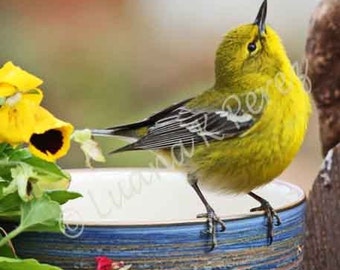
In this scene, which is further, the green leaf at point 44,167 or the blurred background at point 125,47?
the blurred background at point 125,47

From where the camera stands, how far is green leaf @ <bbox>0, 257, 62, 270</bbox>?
1.10 metres

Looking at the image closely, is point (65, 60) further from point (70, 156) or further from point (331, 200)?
point (331, 200)

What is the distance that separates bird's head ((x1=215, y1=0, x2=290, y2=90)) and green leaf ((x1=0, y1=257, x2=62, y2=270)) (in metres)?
0.63

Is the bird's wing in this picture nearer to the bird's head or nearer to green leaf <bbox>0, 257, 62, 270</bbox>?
the bird's head

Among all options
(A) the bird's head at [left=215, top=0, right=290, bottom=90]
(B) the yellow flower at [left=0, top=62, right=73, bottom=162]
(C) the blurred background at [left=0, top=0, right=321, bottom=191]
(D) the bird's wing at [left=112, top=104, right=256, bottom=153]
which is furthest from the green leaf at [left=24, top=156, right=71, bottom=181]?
(C) the blurred background at [left=0, top=0, right=321, bottom=191]

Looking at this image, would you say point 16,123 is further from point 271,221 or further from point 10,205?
point 271,221

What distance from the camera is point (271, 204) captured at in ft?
4.53

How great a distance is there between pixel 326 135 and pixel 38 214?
2.00ft

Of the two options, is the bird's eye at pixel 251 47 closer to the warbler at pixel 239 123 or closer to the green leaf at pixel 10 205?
the warbler at pixel 239 123

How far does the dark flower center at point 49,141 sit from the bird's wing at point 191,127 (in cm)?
39

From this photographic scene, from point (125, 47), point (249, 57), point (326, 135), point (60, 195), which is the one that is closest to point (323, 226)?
point (326, 135)

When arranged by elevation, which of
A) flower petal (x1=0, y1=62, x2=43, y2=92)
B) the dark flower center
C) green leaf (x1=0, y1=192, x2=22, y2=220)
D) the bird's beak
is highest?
flower petal (x1=0, y1=62, x2=43, y2=92)

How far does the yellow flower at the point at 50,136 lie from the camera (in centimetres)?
118

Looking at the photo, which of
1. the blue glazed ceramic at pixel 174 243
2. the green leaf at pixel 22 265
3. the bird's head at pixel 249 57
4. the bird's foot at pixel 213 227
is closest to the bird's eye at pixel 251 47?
the bird's head at pixel 249 57
